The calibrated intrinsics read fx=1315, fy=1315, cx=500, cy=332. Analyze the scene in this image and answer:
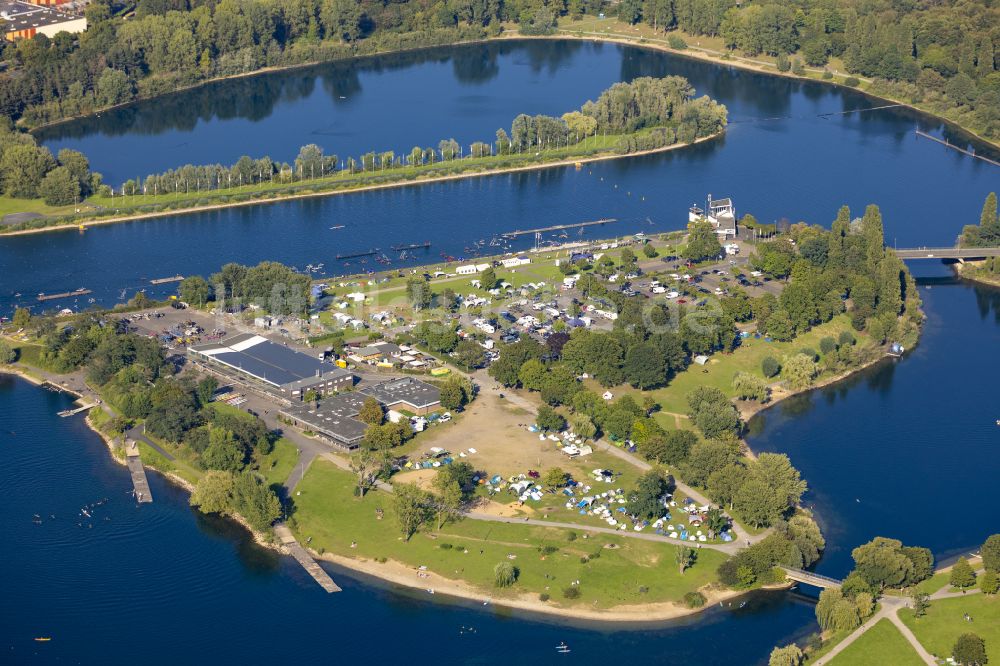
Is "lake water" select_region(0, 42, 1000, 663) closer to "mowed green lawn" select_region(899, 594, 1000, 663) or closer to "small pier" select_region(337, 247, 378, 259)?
"small pier" select_region(337, 247, 378, 259)

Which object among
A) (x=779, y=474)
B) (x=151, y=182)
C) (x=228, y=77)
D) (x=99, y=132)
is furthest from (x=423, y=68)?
(x=779, y=474)

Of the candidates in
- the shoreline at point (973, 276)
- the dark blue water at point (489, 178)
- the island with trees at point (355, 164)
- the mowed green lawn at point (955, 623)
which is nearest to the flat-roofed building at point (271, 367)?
the dark blue water at point (489, 178)

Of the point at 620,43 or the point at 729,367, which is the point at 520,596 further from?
the point at 620,43

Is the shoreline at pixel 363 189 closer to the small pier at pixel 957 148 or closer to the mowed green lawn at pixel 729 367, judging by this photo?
the small pier at pixel 957 148

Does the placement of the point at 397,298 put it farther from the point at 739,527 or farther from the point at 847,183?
the point at 847,183

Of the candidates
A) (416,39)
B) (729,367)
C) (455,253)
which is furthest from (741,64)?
(729,367)

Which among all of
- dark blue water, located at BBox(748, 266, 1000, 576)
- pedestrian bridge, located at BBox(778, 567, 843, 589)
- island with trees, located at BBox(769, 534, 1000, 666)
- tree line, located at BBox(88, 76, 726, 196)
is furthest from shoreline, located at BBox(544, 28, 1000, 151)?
pedestrian bridge, located at BBox(778, 567, 843, 589)
